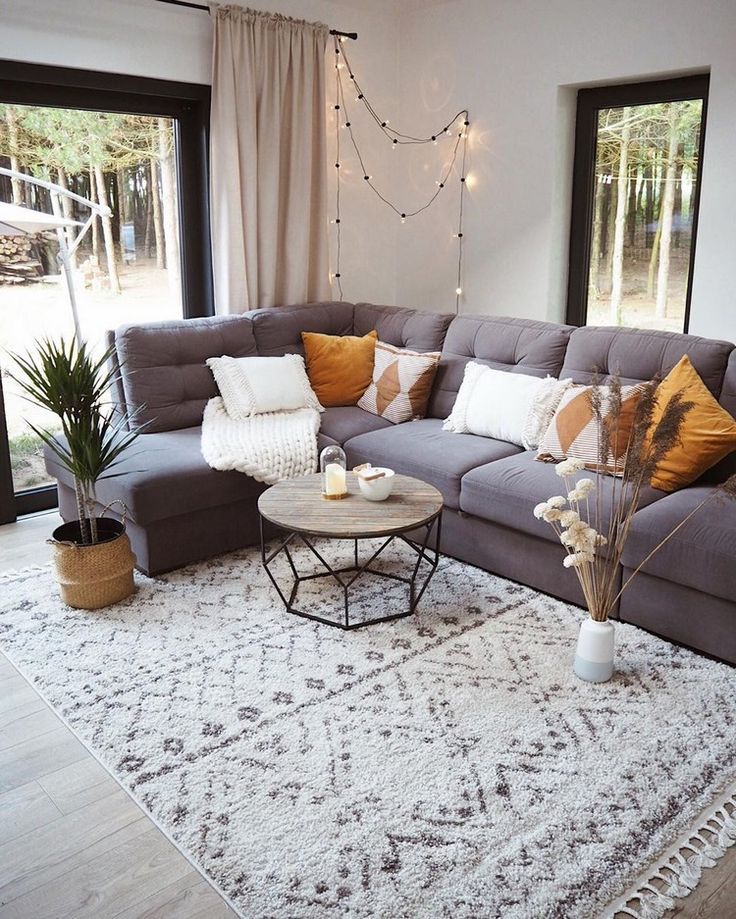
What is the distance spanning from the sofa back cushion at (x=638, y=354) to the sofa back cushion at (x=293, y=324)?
4.67 feet

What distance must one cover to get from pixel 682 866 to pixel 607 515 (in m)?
1.26

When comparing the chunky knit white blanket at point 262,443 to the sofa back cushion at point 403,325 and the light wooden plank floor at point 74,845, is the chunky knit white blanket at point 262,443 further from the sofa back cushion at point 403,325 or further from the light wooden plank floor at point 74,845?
the light wooden plank floor at point 74,845

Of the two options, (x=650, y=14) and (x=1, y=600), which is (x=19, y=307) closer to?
(x=1, y=600)

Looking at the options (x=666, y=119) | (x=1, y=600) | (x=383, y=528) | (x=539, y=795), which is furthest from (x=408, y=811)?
(x=666, y=119)

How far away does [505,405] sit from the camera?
381 centimetres

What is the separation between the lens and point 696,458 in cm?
312

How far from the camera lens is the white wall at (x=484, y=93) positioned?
3.85 m

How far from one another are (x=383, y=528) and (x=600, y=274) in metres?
2.34

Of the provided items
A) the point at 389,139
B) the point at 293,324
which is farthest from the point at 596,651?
the point at 389,139

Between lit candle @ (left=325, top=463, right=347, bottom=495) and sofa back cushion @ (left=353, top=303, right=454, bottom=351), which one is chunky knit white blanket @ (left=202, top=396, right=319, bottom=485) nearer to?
lit candle @ (left=325, top=463, right=347, bottom=495)

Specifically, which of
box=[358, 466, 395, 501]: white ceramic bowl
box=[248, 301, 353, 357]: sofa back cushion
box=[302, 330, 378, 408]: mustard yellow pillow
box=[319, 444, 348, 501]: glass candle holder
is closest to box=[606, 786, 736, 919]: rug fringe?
box=[358, 466, 395, 501]: white ceramic bowl

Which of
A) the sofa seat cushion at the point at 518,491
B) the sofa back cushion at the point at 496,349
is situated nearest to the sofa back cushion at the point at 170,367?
the sofa back cushion at the point at 496,349

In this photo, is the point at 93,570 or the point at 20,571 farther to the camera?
the point at 20,571

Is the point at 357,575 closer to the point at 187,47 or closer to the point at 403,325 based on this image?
the point at 403,325
